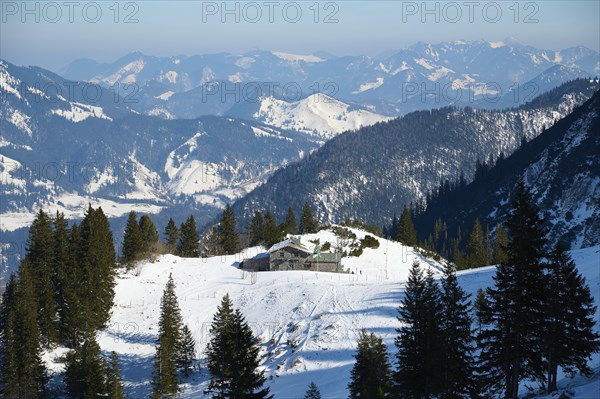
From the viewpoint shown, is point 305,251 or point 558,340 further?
point 305,251

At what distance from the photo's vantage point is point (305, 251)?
99.6 m

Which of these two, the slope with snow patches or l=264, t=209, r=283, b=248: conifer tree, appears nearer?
the slope with snow patches

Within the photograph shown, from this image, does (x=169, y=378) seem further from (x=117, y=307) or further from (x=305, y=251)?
(x=305, y=251)

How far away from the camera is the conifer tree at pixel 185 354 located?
66.1 metres

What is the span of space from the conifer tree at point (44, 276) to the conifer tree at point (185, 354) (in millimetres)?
13222

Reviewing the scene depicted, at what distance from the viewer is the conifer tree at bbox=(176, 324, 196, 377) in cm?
6612

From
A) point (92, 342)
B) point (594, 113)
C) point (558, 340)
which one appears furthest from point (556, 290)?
point (594, 113)

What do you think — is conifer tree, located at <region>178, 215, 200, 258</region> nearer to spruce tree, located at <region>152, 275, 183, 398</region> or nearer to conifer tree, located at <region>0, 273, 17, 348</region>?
conifer tree, located at <region>0, 273, 17, 348</region>

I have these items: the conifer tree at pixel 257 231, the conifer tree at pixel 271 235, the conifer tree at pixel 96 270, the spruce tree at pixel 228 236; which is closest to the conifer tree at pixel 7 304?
the conifer tree at pixel 96 270

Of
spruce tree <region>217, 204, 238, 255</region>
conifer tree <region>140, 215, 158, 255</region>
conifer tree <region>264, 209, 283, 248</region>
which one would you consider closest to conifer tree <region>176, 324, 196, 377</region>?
conifer tree <region>140, 215, 158, 255</region>

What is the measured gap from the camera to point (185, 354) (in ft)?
219

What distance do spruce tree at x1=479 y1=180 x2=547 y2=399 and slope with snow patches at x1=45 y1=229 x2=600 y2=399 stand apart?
14.3m

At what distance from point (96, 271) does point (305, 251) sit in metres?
32.3

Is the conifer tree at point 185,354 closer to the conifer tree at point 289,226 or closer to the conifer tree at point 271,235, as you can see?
the conifer tree at point 271,235
